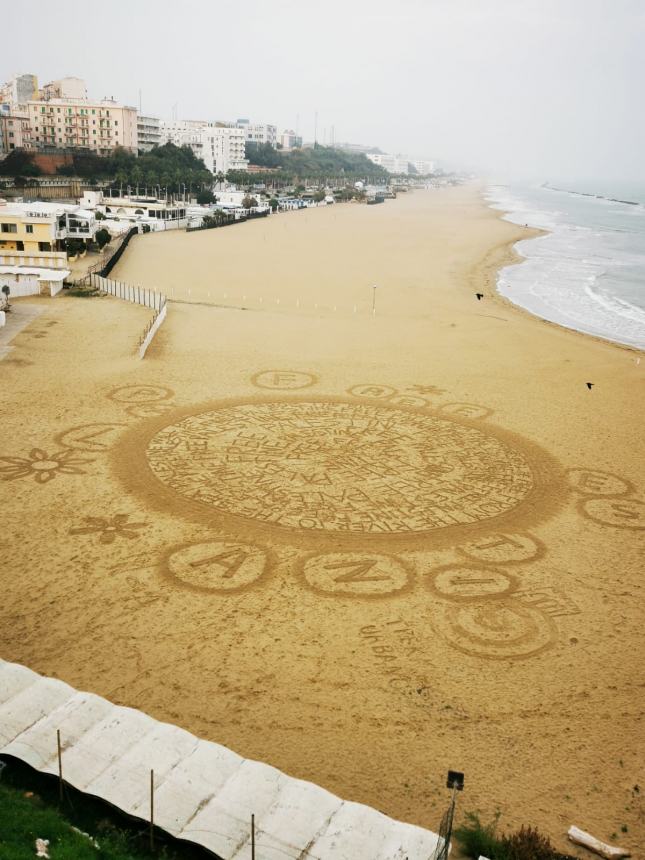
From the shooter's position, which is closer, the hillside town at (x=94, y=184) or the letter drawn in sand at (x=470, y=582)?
the letter drawn in sand at (x=470, y=582)

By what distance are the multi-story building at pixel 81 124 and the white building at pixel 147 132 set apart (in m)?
12.5

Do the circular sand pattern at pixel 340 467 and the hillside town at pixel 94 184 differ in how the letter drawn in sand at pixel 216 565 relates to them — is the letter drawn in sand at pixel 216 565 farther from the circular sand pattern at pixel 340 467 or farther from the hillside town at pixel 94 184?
the hillside town at pixel 94 184

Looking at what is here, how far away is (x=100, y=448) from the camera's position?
22.2 m

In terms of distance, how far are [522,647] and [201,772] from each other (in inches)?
270

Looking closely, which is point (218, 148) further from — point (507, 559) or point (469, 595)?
point (469, 595)

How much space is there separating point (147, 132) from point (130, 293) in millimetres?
145789

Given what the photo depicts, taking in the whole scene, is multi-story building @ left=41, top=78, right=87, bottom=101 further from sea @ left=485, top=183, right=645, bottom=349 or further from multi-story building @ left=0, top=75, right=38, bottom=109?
sea @ left=485, top=183, right=645, bottom=349

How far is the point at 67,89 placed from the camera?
6885 inches

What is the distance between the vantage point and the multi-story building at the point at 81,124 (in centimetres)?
14350

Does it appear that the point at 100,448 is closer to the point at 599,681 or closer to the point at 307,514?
the point at 307,514

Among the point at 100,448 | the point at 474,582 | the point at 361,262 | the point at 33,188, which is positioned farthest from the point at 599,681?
the point at 33,188

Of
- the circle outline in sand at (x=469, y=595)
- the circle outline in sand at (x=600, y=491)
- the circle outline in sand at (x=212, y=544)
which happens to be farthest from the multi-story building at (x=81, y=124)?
the circle outline in sand at (x=469, y=595)

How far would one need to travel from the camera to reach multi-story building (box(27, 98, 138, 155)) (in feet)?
471

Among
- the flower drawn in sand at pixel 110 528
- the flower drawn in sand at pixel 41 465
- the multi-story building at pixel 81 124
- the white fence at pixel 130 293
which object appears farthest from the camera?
the multi-story building at pixel 81 124
